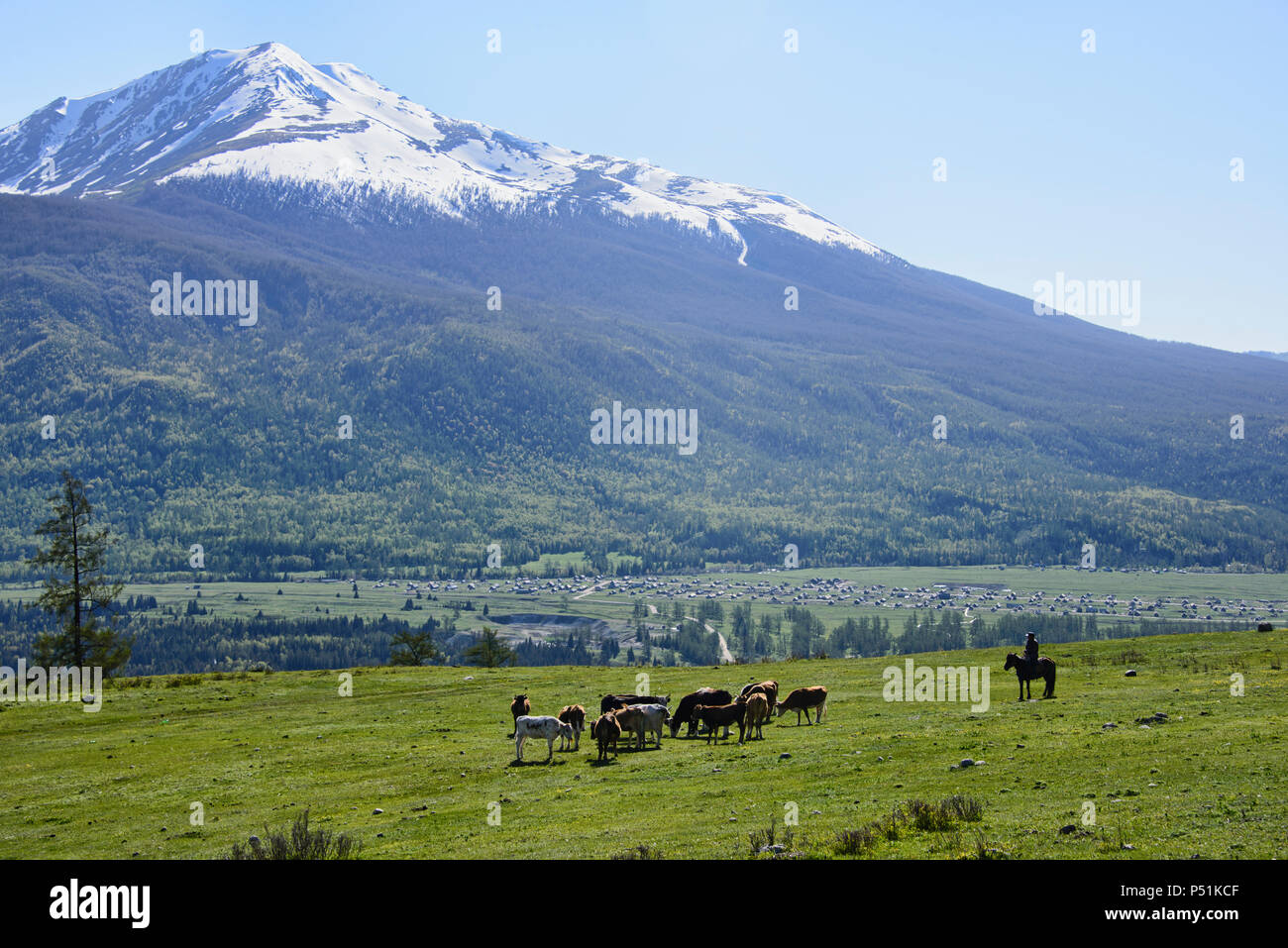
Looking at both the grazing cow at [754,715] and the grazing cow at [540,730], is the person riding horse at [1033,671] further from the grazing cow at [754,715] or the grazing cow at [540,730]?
the grazing cow at [540,730]

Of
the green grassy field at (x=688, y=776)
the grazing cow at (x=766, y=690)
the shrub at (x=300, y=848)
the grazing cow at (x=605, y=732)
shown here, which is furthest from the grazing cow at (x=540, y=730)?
the shrub at (x=300, y=848)

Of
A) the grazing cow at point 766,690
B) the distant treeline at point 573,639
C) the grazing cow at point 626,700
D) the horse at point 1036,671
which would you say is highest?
the horse at point 1036,671

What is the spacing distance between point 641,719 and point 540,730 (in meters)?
2.74

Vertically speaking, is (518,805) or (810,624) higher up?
(518,805)

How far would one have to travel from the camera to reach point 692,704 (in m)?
29.2

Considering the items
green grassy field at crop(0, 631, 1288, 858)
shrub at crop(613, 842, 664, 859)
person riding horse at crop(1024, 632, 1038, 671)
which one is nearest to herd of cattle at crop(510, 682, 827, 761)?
green grassy field at crop(0, 631, 1288, 858)

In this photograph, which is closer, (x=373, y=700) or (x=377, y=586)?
(x=373, y=700)

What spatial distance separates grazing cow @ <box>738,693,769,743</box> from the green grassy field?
23.9 inches

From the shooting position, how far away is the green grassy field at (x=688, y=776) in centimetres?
1466

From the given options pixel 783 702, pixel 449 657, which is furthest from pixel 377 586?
pixel 783 702
